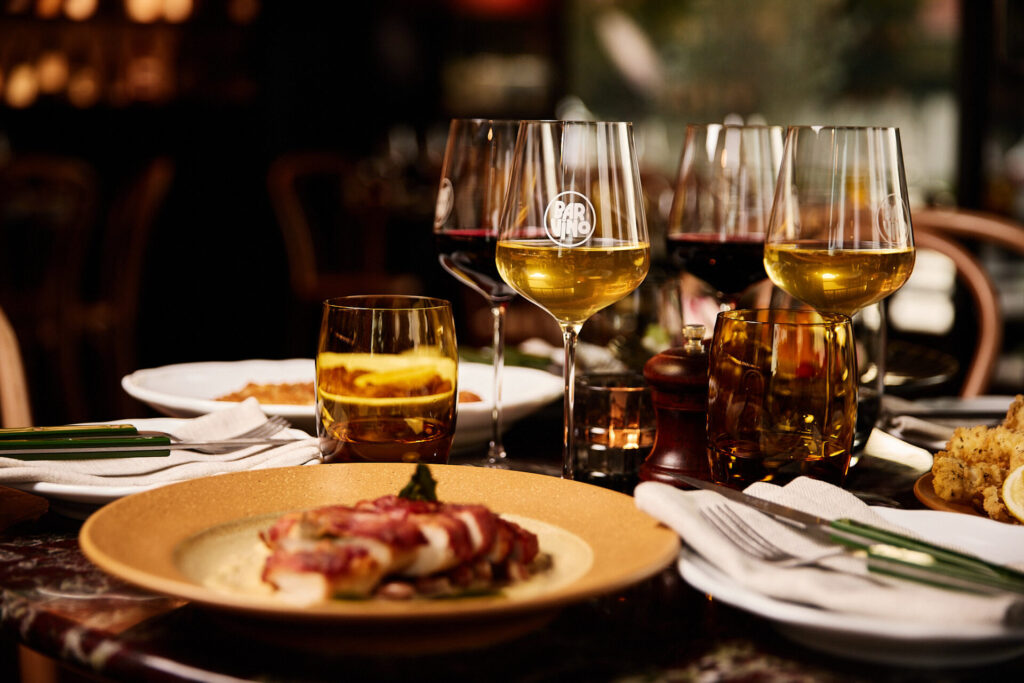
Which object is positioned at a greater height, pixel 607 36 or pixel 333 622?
pixel 607 36

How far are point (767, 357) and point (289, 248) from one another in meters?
4.84

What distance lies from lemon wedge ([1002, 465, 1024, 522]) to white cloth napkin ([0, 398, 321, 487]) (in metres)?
0.52

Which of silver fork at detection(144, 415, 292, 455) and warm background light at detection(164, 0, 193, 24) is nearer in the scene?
silver fork at detection(144, 415, 292, 455)

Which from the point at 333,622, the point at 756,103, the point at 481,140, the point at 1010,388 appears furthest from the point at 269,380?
the point at 756,103

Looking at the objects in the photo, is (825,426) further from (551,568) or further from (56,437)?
(56,437)

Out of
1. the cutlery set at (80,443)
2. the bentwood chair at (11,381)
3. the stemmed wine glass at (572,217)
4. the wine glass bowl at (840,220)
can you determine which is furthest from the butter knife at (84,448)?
the bentwood chair at (11,381)

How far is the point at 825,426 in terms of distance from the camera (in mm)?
860

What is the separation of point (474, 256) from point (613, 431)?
0.24 meters

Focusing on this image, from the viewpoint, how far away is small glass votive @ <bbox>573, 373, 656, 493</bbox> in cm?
101

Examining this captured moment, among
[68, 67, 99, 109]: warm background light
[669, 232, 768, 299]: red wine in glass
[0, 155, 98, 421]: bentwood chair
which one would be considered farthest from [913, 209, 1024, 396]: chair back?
[68, 67, 99, 109]: warm background light

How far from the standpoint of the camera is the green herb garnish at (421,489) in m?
0.67

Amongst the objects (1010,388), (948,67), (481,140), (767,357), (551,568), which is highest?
(948,67)

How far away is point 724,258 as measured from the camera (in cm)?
121

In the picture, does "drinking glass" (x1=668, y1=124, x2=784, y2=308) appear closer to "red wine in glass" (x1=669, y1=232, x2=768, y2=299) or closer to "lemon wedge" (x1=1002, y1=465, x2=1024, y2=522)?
"red wine in glass" (x1=669, y1=232, x2=768, y2=299)
